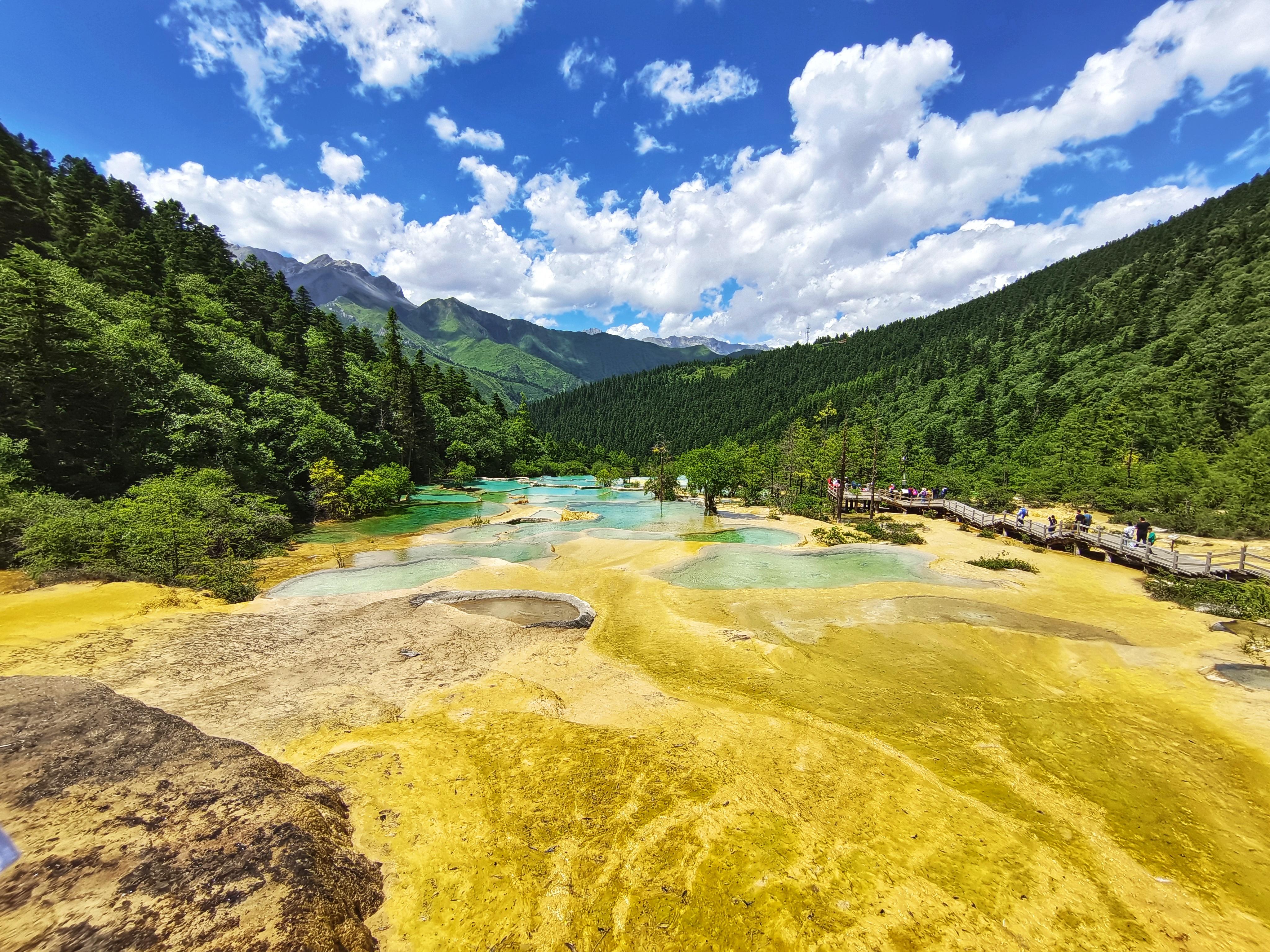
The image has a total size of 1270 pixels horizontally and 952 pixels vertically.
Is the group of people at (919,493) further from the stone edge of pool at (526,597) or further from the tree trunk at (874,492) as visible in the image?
the stone edge of pool at (526,597)

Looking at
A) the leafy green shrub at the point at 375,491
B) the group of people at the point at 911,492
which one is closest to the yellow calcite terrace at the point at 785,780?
the leafy green shrub at the point at 375,491

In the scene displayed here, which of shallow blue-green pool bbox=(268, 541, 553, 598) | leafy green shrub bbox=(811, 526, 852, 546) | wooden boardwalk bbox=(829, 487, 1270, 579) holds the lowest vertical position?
shallow blue-green pool bbox=(268, 541, 553, 598)

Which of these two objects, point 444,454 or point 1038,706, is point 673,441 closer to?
point 444,454

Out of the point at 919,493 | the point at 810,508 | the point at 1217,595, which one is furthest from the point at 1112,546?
the point at 919,493

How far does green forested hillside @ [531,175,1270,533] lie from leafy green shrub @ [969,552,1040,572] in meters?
13.1

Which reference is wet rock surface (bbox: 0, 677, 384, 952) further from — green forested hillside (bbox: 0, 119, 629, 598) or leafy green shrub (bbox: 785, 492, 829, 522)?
leafy green shrub (bbox: 785, 492, 829, 522)

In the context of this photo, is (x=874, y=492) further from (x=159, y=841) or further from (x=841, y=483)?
(x=159, y=841)

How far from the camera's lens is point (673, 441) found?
122m

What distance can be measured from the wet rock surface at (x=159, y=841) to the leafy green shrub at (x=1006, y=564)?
26098mm

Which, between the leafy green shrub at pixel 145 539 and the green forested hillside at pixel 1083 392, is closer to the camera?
the leafy green shrub at pixel 145 539

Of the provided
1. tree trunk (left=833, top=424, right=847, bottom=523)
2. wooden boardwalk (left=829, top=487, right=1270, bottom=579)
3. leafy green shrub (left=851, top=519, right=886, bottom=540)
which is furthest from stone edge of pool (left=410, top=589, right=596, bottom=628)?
tree trunk (left=833, top=424, right=847, bottom=523)

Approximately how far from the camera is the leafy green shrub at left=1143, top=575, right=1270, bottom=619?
1441 cm

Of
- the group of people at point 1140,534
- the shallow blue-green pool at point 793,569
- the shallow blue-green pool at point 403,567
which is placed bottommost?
the shallow blue-green pool at point 793,569

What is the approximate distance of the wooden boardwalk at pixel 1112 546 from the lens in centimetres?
1714
